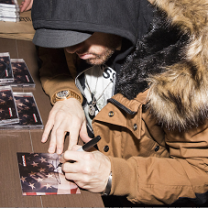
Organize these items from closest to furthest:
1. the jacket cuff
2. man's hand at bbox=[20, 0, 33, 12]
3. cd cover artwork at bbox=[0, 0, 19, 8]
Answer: the jacket cuff
cd cover artwork at bbox=[0, 0, 19, 8]
man's hand at bbox=[20, 0, 33, 12]

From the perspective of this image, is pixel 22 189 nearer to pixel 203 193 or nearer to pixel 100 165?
pixel 100 165

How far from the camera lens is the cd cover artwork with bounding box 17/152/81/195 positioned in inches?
30.9

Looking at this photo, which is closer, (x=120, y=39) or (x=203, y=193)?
(x=203, y=193)

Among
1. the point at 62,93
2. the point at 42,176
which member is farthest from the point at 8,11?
the point at 42,176

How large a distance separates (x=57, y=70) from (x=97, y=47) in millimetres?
458

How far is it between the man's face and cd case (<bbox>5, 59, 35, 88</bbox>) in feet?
1.13

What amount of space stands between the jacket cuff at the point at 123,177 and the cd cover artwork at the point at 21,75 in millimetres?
627

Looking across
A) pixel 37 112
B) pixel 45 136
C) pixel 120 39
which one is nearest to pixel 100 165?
pixel 45 136

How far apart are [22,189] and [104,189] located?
0.30 m

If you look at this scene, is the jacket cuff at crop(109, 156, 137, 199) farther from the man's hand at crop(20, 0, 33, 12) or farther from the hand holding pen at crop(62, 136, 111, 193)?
the man's hand at crop(20, 0, 33, 12)

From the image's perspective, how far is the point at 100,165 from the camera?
0.87 metres

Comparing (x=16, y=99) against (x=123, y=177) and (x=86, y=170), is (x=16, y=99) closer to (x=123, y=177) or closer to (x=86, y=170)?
(x=86, y=170)

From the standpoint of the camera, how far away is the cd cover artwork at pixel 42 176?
0.79 metres

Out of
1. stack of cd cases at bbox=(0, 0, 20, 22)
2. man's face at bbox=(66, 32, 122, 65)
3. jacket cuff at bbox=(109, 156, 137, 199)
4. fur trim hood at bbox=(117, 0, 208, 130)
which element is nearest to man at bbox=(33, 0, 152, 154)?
man's face at bbox=(66, 32, 122, 65)
